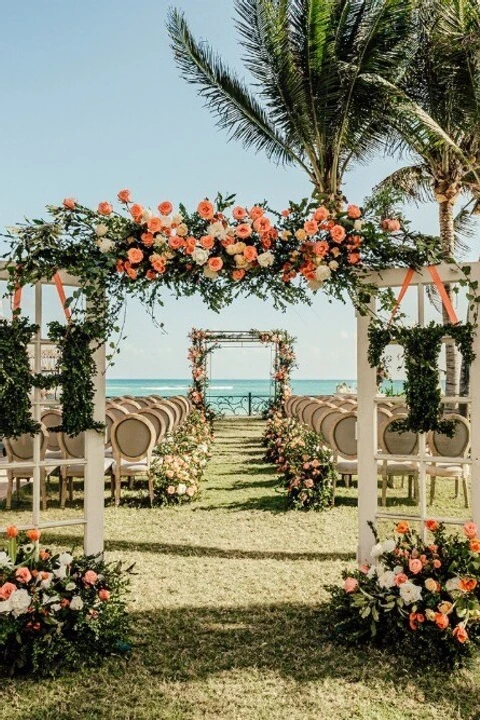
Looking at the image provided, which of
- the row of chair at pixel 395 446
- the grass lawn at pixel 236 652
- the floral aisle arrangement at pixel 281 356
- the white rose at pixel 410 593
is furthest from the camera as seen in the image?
the floral aisle arrangement at pixel 281 356

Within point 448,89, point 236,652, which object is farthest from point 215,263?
point 448,89

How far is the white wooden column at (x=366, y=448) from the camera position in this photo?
3.77 metres

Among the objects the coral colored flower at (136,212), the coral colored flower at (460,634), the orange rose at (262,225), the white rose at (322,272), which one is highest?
the coral colored flower at (136,212)

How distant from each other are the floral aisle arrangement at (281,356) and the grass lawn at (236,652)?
11.2 metres

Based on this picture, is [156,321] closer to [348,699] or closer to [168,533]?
[348,699]

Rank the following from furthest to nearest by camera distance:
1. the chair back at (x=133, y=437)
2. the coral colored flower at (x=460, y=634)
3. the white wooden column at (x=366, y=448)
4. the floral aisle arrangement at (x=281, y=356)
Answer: the floral aisle arrangement at (x=281, y=356) → the chair back at (x=133, y=437) → the white wooden column at (x=366, y=448) → the coral colored flower at (x=460, y=634)

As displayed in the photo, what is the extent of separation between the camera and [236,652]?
3.39 meters

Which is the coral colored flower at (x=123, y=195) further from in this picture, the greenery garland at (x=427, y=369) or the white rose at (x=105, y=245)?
the greenery garland at (x=427, y=369)

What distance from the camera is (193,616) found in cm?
388

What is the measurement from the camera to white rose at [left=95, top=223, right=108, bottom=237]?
3.46 metres

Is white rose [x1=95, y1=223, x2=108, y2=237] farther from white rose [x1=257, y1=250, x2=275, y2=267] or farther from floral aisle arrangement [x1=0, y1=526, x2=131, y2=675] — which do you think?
floral aisle arrangement [x1=0, y1=526, x2=131, y2=675]

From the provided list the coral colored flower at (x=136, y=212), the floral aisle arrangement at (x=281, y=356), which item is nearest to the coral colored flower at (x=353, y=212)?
the coral colored flower at (x=136, y=212)

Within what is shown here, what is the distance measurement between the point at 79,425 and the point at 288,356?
47.8 feet

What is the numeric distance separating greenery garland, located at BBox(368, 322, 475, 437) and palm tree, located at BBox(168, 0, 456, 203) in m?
4.72
